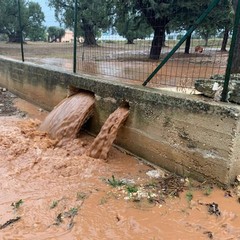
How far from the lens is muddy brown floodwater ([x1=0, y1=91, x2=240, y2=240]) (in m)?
3.22

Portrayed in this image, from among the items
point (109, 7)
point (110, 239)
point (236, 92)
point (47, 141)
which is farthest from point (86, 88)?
point (109, 7)

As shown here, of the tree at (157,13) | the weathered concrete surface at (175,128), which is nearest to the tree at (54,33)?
the tree at (157,13)

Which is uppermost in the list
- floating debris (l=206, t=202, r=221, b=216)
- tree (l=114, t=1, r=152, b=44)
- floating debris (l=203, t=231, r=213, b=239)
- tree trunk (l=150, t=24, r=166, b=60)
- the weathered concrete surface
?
tree (l=114, t=1, r=152, b=44)

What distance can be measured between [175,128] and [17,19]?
23557mm

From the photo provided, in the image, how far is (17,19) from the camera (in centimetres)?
2466

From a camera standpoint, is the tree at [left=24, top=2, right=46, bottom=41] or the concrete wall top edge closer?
the concrete wall top edge

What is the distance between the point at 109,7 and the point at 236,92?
11803 mm

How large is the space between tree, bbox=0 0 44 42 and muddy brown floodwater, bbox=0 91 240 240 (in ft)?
59.3

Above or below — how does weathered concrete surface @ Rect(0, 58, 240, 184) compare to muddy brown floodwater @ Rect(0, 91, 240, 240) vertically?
above

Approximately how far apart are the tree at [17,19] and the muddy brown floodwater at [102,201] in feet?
59.3

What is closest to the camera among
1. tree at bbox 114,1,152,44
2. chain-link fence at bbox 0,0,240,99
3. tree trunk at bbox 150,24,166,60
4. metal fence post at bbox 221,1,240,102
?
metal fence post at bbox 221,1,240,102

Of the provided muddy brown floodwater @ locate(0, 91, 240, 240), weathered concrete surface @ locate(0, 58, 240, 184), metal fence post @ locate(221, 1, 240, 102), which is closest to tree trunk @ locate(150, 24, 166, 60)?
weathered concrete surface @ locate(0, 58, 240, 184)

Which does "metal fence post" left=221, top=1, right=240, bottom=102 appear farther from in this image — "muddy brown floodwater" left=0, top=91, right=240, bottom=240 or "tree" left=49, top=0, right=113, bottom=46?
"tree" left=49, top=0, right=113, bottom=46

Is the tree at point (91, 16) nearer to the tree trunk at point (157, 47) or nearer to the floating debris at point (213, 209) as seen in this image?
the tree trunk at point (157, 47)
